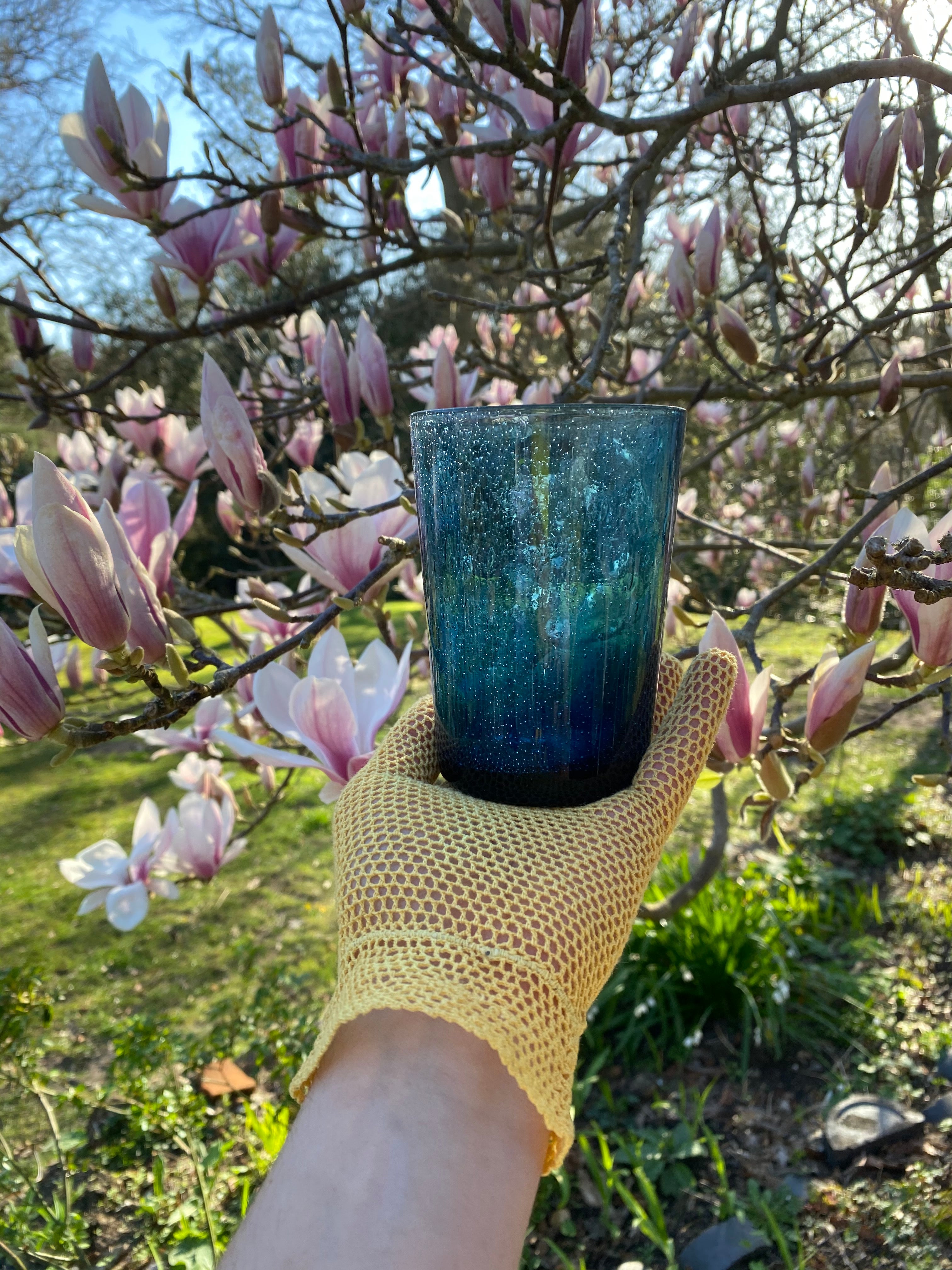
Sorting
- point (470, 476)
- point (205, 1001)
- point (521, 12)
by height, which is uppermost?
point (521, 12)

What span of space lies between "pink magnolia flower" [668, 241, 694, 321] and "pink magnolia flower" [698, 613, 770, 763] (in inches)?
30.3

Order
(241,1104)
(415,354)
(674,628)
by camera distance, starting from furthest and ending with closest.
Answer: (415,354) → (241,1104) → (674,628)

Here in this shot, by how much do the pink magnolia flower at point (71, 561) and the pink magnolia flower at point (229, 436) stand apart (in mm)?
263

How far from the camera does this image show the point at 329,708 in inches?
39.2

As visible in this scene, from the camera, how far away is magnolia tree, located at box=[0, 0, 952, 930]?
93cm

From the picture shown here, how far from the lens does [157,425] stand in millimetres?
1660

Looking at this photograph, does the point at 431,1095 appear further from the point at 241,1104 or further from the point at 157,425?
the point at 241,1104

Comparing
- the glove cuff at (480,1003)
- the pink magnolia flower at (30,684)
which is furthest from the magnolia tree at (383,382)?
the glove cuff at (480,1003)

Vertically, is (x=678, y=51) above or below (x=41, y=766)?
above

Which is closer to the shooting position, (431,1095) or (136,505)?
(431,1095)

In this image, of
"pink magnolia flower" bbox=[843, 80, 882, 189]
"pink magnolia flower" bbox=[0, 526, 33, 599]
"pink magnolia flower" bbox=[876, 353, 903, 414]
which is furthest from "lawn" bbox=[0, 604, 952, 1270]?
"pink magnolia flower" bbox=[843, 80, 882, 189]

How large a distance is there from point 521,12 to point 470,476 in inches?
36.5

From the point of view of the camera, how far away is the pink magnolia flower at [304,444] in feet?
6.11

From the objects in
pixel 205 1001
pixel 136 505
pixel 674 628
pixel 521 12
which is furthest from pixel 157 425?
pixel 205 1001
